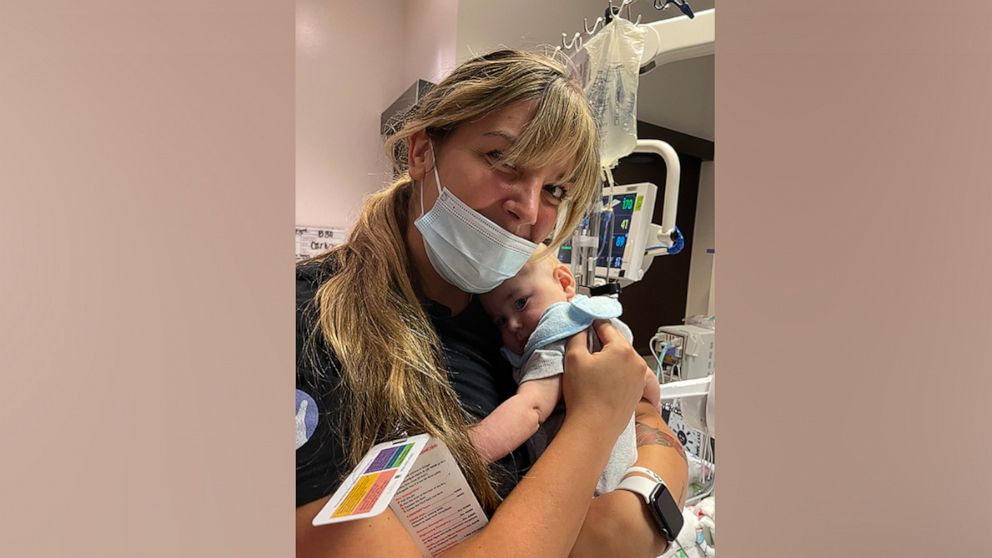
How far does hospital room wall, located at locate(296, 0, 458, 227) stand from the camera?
1148 mm

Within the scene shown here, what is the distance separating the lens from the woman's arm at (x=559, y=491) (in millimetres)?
595

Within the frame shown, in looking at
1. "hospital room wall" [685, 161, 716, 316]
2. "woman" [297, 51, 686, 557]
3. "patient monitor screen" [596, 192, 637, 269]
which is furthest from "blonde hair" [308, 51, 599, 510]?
"hospital room wall" [685, 161, 716, 316]

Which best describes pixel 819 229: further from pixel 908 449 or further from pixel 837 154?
pixel 908 449

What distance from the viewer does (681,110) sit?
266 cm

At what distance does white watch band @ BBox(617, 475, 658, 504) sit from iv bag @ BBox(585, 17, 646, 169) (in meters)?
0.76

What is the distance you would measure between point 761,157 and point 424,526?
0.60 m

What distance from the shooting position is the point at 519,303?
1.01 metres

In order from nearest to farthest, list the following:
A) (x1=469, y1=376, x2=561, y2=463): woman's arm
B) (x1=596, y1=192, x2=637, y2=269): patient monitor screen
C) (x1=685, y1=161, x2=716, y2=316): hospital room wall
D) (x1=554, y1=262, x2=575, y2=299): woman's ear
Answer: (x1=469, y1=376, x2=561, y2=463): woman's arm, (x1=554, y1=262, x2=575, y2=299): woman's ear, (x1=596, y1=192, x2=637, y2=269): patient monitor screen, (x1=685, y1=161, x2=716, y2=316): hospital room wall

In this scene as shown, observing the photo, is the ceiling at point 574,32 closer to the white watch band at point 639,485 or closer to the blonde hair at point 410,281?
the blonde hair at point 410,281

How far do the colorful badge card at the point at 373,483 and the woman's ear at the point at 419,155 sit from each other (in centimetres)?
47

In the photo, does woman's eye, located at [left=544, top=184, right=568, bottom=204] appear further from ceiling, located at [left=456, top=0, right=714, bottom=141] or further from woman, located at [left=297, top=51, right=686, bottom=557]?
ceiling, located at [left=456, top=0, right=714, bottom=141]

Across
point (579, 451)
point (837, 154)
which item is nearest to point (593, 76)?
point (579, 451)

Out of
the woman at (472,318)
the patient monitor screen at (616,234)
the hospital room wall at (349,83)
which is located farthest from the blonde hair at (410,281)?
the patient monitor screen at (616,234)

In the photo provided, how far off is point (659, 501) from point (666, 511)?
0.02 meters
